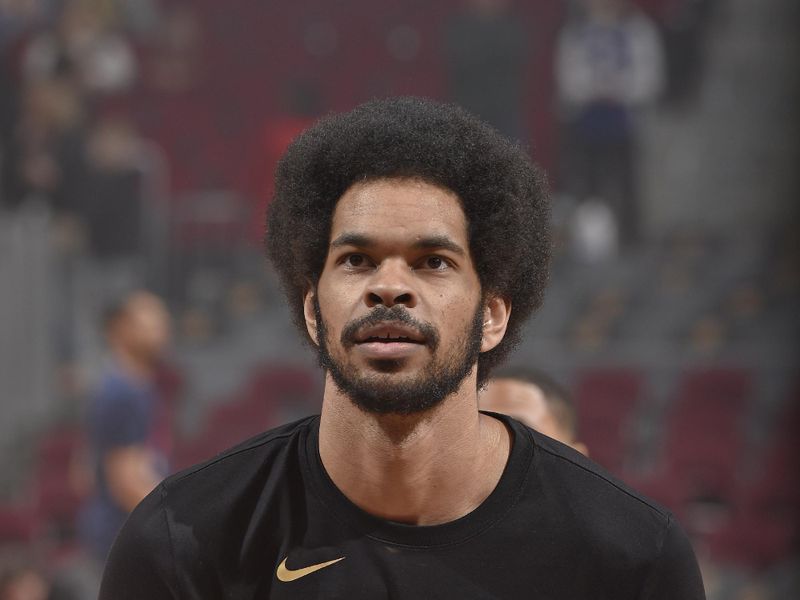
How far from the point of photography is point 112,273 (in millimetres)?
8695

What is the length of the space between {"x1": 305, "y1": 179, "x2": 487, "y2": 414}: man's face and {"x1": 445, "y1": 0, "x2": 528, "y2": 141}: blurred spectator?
6731 mm

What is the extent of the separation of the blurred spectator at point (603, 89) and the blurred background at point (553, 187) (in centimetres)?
2

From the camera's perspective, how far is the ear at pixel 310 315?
91.7 inches

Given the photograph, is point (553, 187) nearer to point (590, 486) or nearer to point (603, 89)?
point (603, 89)


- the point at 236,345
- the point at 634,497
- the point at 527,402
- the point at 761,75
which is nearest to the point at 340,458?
the point at 634,497

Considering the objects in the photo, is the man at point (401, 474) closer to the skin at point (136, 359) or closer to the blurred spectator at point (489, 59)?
the skin at point (136, 359)

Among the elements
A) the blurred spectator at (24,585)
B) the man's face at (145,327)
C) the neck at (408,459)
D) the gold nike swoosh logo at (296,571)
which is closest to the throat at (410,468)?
the neck at (408,459)

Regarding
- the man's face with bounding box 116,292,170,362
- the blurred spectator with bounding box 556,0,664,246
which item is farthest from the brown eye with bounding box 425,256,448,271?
the blurred spectator with bounding box 556,0,664,246

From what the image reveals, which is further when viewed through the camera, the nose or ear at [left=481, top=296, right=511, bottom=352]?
ear at [left=481, top=296, right=511, bottom=352]

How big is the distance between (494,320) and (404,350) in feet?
1.12

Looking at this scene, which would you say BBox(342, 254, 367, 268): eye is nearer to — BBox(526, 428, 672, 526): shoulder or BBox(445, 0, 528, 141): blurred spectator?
BBox(526, 428, 672, 526): shoulder

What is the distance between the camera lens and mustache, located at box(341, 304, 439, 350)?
2.12m

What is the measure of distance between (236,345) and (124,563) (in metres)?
6.61

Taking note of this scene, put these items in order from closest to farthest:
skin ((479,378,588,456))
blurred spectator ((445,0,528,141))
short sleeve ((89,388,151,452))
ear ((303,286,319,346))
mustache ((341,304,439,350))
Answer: mustache ((341,304,439,350))
ear ((303,286,319,346))
skin ((479,378,588,456))
short sleeve ((89,388,151,452))
blurred spectator ((445,0,528,141))
